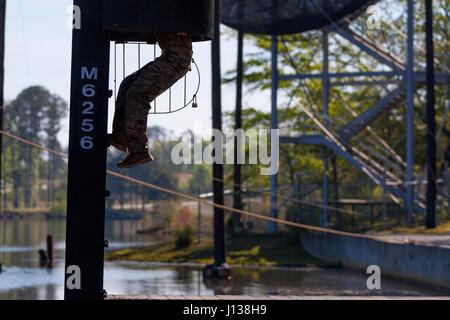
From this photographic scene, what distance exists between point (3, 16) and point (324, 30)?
15.5m

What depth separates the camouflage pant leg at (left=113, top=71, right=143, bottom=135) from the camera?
31.0 ft

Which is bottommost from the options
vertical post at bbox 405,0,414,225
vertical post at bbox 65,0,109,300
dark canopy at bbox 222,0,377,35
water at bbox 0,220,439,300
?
water at bbox 0,220,439,300

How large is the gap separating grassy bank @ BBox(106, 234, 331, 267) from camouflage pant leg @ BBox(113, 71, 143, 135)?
26380 millimetres

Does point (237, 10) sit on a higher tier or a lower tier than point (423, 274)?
higher

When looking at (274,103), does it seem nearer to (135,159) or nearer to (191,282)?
(191,282)

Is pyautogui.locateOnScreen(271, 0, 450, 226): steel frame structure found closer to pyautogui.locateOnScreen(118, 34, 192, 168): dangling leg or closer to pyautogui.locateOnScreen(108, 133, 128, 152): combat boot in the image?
pyautogui.locateOnScreen(108, 133, 128, 152): combat boot

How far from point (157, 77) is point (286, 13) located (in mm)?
30124

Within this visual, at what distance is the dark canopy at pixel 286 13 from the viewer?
125 ft

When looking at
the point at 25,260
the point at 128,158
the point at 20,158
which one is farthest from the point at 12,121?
the point at 128,158

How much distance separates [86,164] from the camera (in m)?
9.08

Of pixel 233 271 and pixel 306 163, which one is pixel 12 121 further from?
pixel 233 271

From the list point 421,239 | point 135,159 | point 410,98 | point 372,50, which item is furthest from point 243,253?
point 135,159

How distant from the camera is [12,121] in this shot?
175m

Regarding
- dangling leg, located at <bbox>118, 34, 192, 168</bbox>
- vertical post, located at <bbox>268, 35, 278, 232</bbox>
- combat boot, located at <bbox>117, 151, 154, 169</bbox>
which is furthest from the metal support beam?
dangling leg, located at <bbox>118, 34, 192, 168</bbox>
